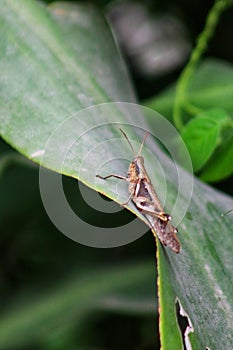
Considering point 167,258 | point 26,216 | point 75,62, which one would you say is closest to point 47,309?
point 26,216

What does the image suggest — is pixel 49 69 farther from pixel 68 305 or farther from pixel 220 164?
pixel 68 305

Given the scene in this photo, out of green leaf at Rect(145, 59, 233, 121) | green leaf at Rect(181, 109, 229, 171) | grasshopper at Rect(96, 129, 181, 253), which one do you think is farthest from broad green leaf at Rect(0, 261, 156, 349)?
grasshopper at Rect(96, 129, 181, 253)

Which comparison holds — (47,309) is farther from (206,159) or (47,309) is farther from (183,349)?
(183,349)

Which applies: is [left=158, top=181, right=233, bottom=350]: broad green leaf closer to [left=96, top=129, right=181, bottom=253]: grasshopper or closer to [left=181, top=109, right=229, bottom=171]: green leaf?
[left=96, top=129, right=181, bottom=253]: grasshopper

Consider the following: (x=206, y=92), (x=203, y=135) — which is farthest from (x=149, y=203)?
(x=206, y=92)

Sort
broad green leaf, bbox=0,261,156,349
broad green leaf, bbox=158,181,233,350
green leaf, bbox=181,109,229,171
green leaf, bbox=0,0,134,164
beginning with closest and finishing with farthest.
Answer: broad green leaf, bbox=158,181,233,350
green leaf, bbox=0,0,134,164
green leaf, bbox=181,109,229,171
broad green leaf, bbox=0,261,156,349
